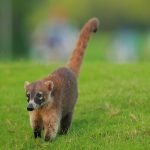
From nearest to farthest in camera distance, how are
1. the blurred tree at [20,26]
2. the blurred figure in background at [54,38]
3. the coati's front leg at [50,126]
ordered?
the coati's front leg at [50,126] < the blurred tree at [20,26] < the blurred figure in background at [54,38]

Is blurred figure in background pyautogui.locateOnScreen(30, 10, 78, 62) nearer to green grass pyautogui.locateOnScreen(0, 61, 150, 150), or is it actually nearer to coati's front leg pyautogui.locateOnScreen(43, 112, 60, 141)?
green grass pyautogui.locateOnScreen(0, 61, 150, 150)

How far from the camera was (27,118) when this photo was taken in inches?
587

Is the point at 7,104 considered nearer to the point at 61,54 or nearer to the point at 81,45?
the point at 81,45

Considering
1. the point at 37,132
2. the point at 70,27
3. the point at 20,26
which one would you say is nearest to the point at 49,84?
the point at 37,132

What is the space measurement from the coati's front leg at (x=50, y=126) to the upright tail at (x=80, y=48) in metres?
2.04

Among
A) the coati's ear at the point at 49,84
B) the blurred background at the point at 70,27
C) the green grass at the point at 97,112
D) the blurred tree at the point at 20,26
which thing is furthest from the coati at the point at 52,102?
the blurred tree at the point at 20,26

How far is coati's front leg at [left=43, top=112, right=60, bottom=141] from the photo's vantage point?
1293cm

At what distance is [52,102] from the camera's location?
43.1 feet

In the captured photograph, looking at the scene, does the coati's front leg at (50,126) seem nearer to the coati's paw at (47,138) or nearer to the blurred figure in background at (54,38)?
the coati's paw at (47,138)

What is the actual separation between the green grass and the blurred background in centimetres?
4888

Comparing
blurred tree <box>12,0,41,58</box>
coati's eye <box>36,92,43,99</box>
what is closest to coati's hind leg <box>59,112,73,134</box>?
coati's eye <box>36,92,43,99</box>

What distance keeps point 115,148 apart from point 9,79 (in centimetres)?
862

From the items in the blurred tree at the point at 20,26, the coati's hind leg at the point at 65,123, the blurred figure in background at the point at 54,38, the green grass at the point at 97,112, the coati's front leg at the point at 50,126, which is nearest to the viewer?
the green grass at the point at 97,112

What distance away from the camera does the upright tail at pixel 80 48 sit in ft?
49.1
